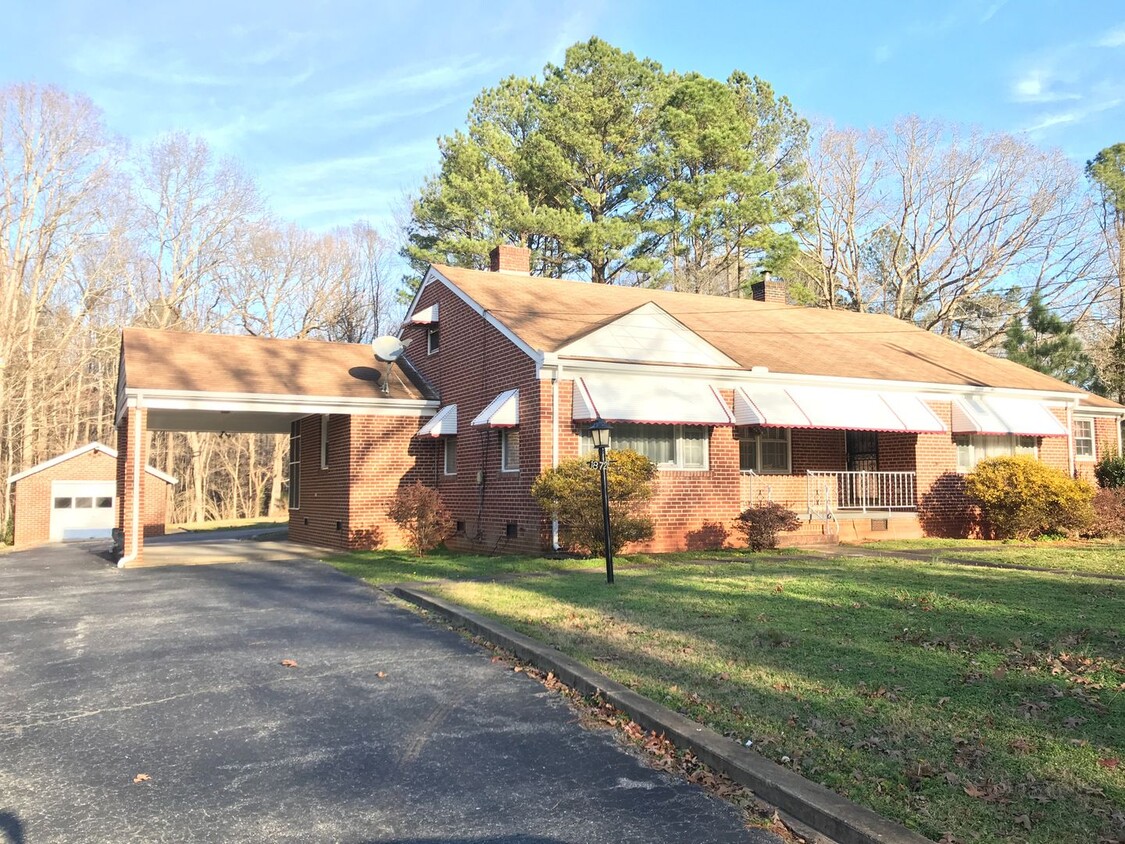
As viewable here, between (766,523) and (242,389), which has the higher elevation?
(242,389)

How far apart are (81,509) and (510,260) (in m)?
19.8

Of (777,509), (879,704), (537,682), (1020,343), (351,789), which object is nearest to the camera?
(351,789)

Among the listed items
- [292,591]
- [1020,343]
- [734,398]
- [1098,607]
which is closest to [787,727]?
[1098,607]

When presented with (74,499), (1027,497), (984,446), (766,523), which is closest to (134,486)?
(766,523)

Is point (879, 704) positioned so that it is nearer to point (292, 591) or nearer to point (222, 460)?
point (292, 591)

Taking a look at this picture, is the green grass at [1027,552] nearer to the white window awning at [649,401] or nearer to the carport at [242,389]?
the white window awning at [649,401]

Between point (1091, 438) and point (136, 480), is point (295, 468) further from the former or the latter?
point (1091, 438)

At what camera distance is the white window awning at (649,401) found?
14.6 meters

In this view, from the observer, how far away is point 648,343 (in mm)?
15531

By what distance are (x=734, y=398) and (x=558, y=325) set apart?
12.0 feet

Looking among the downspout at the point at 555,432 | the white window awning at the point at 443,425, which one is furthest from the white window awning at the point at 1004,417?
the white window awning at the point at 443,425

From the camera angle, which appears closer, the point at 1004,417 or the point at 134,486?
the point at 134,486

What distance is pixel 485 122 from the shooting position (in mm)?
35844

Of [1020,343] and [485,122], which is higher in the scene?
[485,122]
